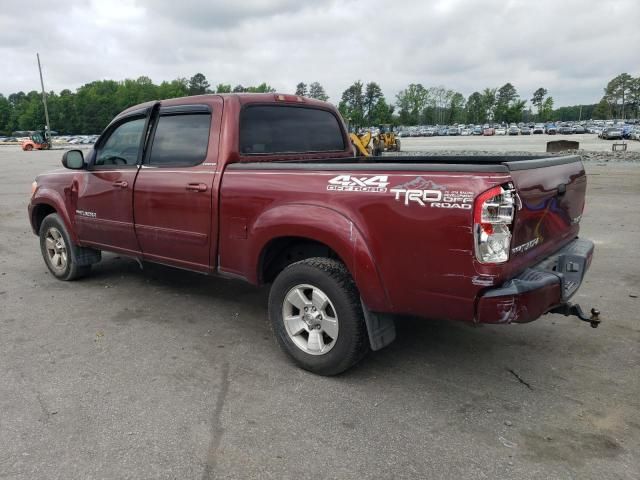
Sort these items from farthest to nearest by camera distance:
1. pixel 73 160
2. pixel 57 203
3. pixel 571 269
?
1. pixel 57 203
2. pixel 73 160
3. pixel 571 269

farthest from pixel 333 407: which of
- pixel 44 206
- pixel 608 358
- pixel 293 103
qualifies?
pixel 44 206

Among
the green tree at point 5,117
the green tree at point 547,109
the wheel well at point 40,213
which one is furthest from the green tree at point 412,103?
the wheel well at point 40,213

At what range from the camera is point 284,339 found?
12.3ft

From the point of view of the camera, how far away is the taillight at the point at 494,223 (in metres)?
2.69

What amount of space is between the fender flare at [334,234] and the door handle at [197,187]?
2.25 feet

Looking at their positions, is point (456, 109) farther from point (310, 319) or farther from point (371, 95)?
point (310, 319)

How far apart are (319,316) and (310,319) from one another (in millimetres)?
94

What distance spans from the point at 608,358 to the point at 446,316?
1681 millimetres

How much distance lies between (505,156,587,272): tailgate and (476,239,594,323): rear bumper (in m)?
0.09

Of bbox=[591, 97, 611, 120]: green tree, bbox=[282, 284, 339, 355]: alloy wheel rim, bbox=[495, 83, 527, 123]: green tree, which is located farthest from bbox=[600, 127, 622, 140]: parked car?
bbox=[591, 97, 611, 120]: green tree

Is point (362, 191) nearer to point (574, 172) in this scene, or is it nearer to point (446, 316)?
point (446, 316)

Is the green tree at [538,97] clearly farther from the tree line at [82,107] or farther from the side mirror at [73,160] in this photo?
the side mirror at [73,160]

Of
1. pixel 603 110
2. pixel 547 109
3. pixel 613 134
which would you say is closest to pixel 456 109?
pixel 547 109

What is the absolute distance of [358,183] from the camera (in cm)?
316
